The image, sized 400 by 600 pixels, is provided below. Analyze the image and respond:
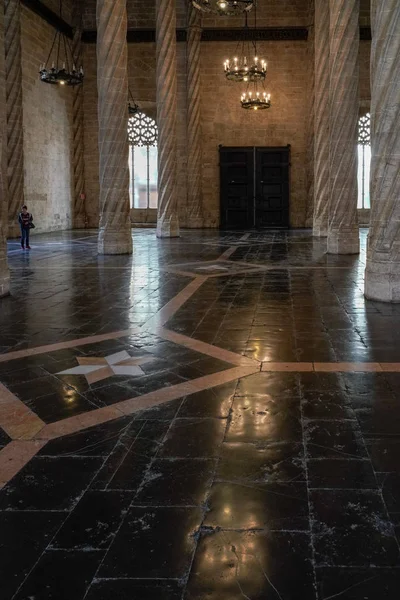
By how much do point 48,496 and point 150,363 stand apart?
8.92 feet

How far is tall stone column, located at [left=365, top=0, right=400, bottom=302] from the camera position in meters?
8.82

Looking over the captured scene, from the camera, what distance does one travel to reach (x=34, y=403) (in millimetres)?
4773

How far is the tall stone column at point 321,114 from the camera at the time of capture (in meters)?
19.5

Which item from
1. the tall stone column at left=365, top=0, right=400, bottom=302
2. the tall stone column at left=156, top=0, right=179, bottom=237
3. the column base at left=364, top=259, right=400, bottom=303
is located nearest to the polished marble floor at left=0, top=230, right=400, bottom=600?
the column base at left=364, top=259, right=400, bottom=303

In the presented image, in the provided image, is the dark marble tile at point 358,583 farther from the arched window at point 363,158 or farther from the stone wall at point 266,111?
the arched window at point 363,158

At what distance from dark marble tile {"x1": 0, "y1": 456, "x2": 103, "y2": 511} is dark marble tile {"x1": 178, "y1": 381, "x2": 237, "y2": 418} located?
98cm

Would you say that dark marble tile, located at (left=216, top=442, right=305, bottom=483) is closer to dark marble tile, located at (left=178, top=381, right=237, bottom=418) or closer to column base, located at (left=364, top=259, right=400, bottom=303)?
dark marble tile, located at (left=178, top=381, right=237, bottom=418)

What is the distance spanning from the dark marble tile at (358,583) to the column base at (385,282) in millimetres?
6853

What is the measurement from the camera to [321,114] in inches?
817

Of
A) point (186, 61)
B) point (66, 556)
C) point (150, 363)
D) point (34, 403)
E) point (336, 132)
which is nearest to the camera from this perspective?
point (66, 556)

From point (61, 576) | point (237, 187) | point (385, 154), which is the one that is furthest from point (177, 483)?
point (237, 187)

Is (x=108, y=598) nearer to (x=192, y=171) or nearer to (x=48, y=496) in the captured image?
(x=48, y=496)

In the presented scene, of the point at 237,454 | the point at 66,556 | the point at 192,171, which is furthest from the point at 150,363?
the point at 192,171

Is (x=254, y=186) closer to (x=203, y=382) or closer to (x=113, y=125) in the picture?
(x=113, y=125)
